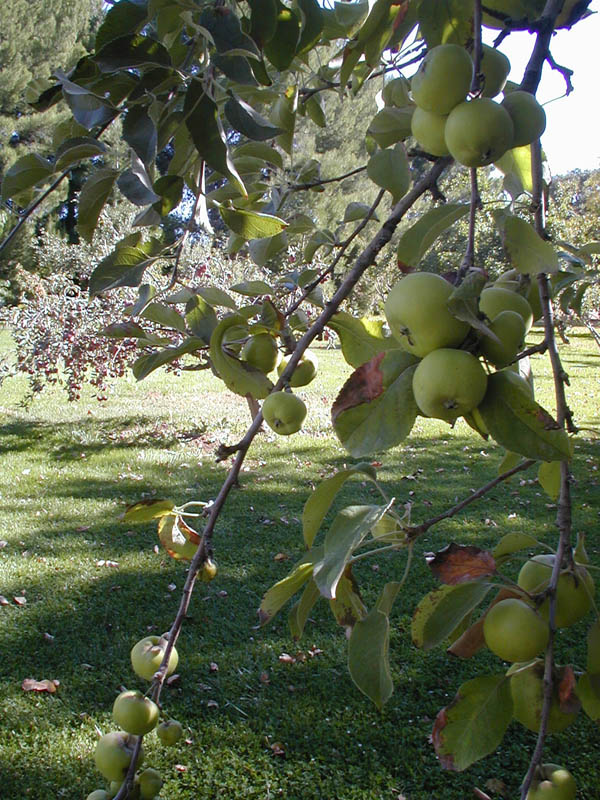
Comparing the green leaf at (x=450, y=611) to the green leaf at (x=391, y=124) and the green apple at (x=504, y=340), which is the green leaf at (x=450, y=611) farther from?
the green leaf at (x=391, y=124)

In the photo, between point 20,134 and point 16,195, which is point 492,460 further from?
point 20,134

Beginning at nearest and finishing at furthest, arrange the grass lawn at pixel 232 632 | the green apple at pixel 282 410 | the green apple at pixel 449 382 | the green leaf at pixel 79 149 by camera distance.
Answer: the green apple at pixel 449 382 < the green leaf at pixel 79 149 < the green apple at pixel 282 410 < the grass lawn at pixel 232 632

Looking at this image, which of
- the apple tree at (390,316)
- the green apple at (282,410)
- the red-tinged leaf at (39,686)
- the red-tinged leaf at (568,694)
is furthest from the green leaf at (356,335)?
the red-tinged leaf at (39,686)

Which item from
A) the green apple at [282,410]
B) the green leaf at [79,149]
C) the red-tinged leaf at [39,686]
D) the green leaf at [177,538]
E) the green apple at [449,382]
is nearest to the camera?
the green apple at [449,382]

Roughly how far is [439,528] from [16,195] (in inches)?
151

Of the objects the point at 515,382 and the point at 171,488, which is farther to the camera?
the point at 171,488

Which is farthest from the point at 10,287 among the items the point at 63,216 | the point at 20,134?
the point at 20,134

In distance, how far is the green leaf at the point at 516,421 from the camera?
52 centimetres

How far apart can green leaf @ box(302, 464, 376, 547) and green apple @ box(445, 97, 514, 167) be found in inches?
14.4

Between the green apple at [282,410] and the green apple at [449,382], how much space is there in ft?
1.02

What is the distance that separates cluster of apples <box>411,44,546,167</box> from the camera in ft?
1.76

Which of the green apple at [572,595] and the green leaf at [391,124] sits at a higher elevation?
the green leaf at [391,124]

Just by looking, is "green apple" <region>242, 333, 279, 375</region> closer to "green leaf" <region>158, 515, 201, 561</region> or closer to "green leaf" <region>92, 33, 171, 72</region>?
"green leaf" <region>158, 515, 201, 561</region>

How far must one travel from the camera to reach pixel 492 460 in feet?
18.7
